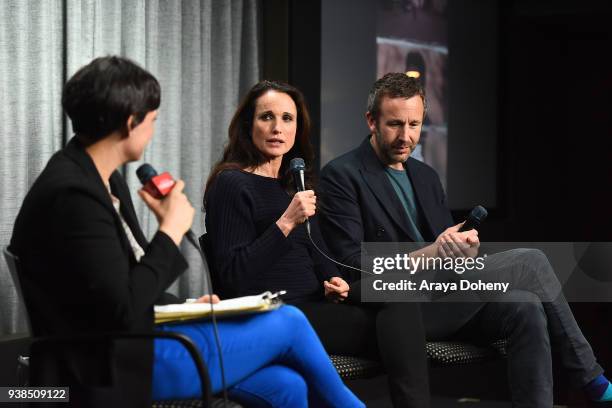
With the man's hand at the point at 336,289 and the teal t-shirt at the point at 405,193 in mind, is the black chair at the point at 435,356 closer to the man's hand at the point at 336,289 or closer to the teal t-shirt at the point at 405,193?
the man's hand at the point at 336,289

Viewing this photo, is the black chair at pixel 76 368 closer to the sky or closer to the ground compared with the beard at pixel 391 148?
closer to the ground

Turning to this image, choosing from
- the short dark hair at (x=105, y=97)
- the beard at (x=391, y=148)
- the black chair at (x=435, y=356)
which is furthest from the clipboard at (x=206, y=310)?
the beard at (x=391, y=148)

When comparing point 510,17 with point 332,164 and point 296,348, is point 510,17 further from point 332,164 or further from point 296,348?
point 296,348

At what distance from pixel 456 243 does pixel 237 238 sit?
26.4 inches

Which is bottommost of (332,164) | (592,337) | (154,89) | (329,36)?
(592,337)

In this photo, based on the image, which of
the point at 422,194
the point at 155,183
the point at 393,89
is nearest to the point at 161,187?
the point at 155,183

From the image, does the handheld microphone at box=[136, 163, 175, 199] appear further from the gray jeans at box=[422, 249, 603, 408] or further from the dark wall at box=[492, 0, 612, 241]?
the dark wall at box=[492, 0, 612, 241]

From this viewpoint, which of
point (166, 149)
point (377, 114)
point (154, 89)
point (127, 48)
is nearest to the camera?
point (154, 89)

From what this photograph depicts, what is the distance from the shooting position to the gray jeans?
2.63 meters

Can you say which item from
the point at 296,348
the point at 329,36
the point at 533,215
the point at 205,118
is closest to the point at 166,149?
the point at 205,118

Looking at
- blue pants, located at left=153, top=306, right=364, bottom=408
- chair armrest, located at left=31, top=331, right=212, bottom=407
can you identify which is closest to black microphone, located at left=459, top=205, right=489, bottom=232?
blue pants, located at left=153, top=306, right=364, bottom=408

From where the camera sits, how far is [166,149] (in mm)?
3799

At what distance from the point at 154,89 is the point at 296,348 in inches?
27.5

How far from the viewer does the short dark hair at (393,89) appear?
2.88m
